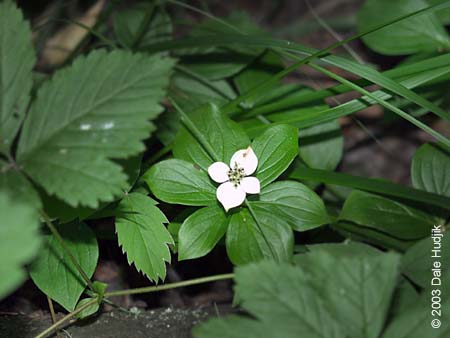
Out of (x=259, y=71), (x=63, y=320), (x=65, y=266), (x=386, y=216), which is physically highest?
(x=259, y=71)

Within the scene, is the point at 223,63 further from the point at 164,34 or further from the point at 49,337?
the point at 49,337

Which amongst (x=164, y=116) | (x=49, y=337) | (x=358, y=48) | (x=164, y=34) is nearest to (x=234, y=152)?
(x=164, y=116)

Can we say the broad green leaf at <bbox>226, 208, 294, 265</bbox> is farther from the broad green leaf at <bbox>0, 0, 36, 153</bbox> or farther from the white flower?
the broad green leaf at <bbox>0, 0, 36, 153</bbox>

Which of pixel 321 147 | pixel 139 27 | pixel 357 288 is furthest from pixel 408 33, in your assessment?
pixel 357 288

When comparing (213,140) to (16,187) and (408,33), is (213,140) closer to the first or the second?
(16,187)

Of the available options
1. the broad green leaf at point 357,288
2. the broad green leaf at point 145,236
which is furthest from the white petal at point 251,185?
the broad green leaf at point 357,288

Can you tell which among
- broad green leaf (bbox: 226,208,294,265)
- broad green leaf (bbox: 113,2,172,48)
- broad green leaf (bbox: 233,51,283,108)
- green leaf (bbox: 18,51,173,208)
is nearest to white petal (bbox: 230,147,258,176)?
broad green leaf (bbox: 226,208,294,265)

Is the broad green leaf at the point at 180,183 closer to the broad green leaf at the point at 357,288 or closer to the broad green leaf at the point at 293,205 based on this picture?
the broad green leaf at the point at 293,205
